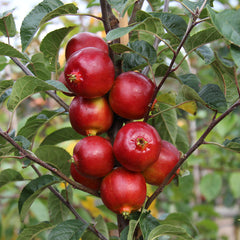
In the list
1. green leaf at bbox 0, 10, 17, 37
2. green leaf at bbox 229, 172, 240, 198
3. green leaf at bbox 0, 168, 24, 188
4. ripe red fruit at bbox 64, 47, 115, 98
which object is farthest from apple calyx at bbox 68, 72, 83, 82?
green leaf at bbox 229, 172, 240, 198

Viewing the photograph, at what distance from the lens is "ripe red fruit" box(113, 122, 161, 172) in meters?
0.61

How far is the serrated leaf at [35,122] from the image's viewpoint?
79 cm

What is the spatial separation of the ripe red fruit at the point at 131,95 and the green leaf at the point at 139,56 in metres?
0.03

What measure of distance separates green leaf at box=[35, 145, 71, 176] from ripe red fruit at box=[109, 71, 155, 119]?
204 millimetres

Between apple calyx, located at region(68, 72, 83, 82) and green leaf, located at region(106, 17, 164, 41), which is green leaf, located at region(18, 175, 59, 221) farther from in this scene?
green leaf, located at region(106, 17, 164, 41)

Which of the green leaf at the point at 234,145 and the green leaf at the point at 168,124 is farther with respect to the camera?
the green leaf at the point at 168,124

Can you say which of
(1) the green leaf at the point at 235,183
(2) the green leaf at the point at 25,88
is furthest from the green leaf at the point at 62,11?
(1) the green leaf at the point at 235,183

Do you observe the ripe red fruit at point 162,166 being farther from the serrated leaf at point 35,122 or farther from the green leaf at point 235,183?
the green leaf at point 235,183

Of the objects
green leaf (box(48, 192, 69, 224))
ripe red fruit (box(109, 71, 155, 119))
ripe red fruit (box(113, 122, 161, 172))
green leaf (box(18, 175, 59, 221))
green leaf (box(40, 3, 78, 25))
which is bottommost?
green leaf (box(48, 192, 69, 224))

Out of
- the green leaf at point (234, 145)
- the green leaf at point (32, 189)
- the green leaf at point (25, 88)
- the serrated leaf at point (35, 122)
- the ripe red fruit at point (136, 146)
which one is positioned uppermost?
the green leaf at point (25, 88)

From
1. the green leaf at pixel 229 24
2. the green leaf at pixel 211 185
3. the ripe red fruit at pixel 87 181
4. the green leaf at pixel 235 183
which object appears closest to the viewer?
the green leaf at pixel 229 24

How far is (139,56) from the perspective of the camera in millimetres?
686

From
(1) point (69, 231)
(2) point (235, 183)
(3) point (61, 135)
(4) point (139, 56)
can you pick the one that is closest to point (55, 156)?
(3) point (61, 135)

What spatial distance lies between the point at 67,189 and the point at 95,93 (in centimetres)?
32
